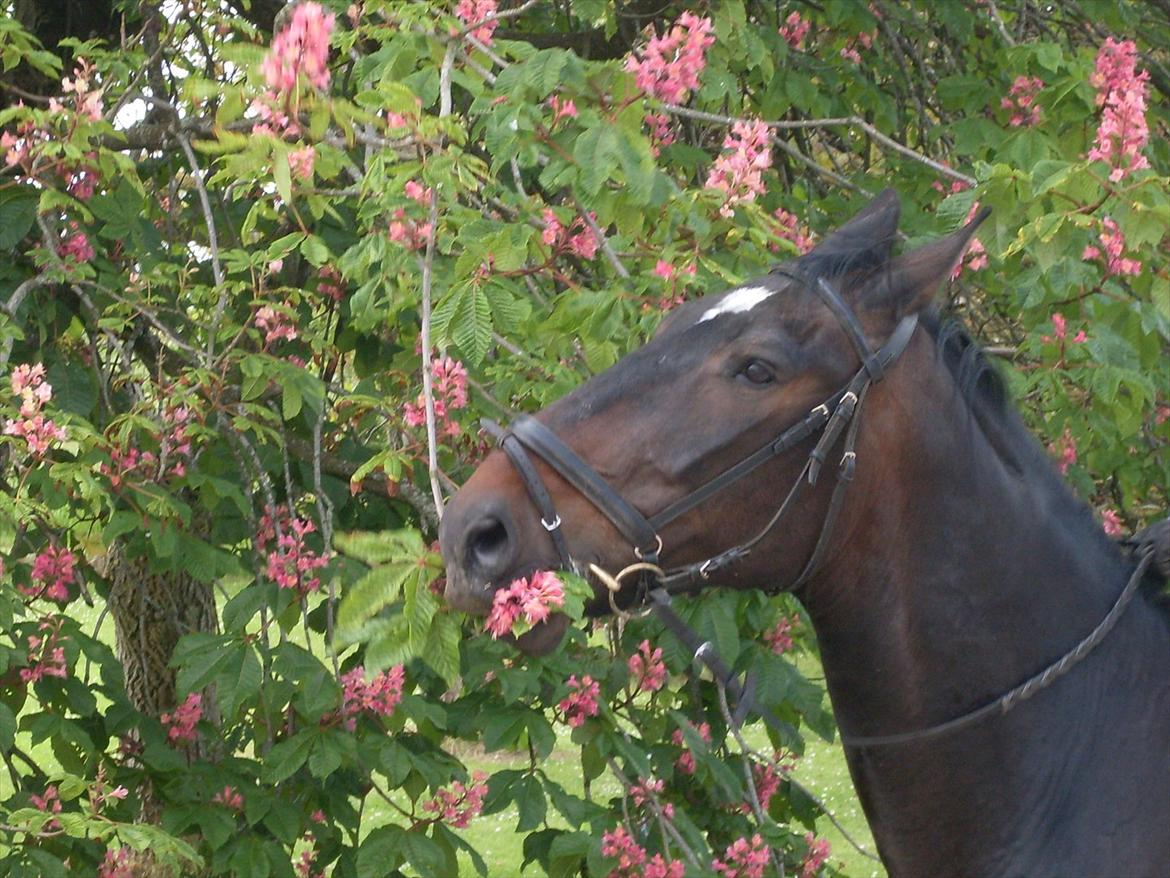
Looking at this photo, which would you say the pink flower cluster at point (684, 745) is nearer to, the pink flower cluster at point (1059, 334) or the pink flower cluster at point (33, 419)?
the pink flower cluster at point (1059, 334)

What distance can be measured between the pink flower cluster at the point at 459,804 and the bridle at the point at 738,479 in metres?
1.07

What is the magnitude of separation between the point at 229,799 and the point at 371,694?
0.71 meters

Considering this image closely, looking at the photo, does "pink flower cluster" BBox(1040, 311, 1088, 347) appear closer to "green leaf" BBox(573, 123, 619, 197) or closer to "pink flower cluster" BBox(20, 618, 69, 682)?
"green leaf" BBox(573, 123, 619, 197)

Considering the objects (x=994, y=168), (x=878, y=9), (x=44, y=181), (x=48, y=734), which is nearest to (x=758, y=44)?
(x=994, y=168)

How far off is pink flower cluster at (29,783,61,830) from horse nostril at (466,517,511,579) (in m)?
1.61

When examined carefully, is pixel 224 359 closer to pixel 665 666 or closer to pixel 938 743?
pixel 665 666

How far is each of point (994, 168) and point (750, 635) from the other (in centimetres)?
143

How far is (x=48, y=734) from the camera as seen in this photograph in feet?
11.5

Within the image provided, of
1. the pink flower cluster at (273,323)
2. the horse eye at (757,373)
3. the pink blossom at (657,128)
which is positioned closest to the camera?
the horse eye at (757,373)

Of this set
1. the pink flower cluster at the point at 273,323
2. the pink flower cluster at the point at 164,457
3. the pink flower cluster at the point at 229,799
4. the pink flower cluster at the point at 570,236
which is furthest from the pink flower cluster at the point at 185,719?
the pink flower cluster at the point at 570,236

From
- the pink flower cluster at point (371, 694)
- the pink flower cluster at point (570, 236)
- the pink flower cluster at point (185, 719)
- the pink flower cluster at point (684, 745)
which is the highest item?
the pink flower cluster at point (570, 236)

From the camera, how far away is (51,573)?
3410 mm

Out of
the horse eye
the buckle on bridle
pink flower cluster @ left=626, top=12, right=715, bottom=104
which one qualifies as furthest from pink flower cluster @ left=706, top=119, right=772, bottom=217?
the buckle on bridle

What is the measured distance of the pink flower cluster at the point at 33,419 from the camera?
2.93 m
